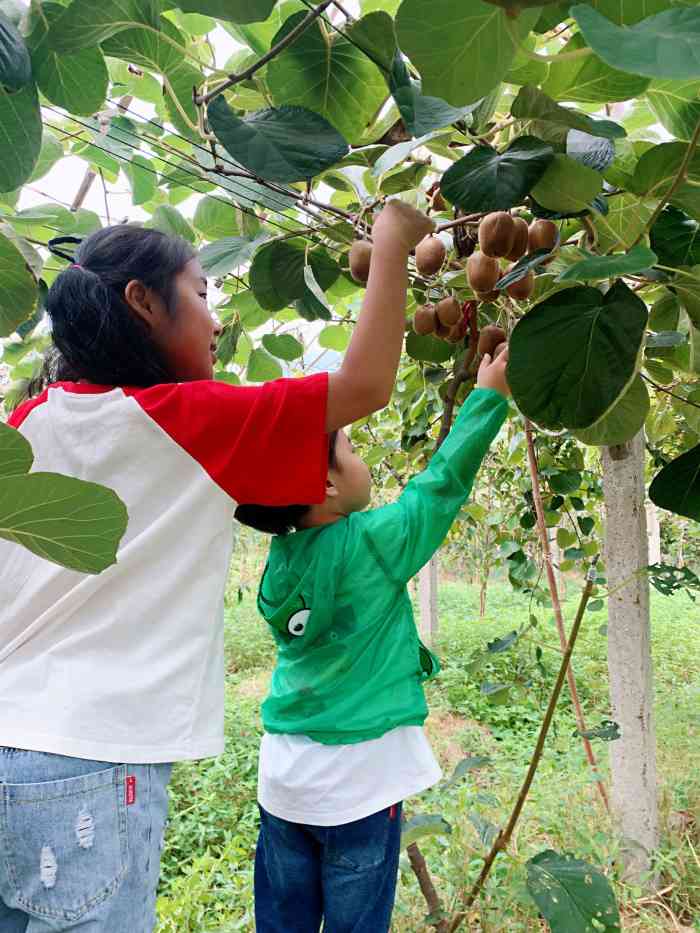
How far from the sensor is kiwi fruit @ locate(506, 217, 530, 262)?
2.02 feet

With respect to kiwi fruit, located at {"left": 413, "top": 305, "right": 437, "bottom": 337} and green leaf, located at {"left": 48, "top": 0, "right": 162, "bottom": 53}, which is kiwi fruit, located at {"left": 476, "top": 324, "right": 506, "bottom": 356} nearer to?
kiwi fruit, located at {"left": 413, "top": 305, "right": 437, "bottom": 337}

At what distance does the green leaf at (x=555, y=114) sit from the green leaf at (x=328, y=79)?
11cm

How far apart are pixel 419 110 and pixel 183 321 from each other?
15.7 inches

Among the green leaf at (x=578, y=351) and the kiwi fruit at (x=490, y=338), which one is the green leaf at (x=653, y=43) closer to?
the green leaf at (x=578, y=351)

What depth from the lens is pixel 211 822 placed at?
8.29ft

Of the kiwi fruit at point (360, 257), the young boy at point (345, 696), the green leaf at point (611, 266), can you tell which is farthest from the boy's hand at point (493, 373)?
the green leaf at point (611, 266)

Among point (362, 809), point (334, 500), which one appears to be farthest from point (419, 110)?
point (362, 809)

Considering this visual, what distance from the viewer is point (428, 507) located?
3.73ft

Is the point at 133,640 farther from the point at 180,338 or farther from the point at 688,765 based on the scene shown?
the point at 688,765

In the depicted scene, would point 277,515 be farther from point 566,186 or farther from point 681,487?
point 566,186

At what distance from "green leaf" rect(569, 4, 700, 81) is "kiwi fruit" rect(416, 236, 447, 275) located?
0.43 m

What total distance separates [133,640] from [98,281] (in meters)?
0.35

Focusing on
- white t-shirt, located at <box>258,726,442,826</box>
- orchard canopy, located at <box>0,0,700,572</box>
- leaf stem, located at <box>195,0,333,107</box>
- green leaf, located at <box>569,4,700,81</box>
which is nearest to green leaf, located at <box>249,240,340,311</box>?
orchard canopy, located at <box>0,0,700,572</box>

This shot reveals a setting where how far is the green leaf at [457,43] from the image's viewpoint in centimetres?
33
